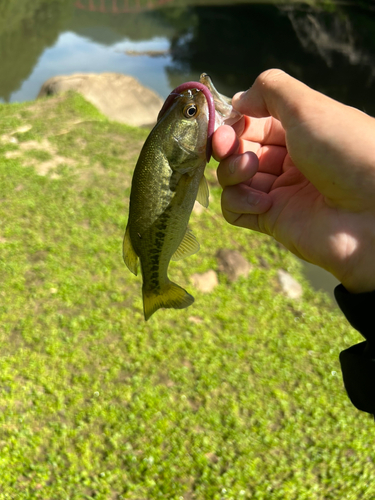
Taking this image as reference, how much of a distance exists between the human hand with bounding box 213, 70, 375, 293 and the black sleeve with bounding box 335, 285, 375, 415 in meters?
0.10

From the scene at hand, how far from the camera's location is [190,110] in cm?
190

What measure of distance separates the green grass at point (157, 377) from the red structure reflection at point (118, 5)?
2200 cm

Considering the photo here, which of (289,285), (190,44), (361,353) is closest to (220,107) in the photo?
(361,353)

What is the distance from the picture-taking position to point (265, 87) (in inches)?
89.2

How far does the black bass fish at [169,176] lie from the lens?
191cm

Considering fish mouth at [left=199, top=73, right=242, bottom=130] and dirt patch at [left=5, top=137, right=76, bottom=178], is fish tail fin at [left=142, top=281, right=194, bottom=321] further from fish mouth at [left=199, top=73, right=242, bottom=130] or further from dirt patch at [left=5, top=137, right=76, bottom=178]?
dirt patch at [left=5, top=137, right=76, bottom=178]

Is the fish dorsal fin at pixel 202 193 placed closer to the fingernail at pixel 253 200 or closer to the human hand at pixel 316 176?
the human hand at pixel 316 176

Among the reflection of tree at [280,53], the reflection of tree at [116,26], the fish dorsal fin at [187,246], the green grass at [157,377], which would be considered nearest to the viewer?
the fish dorsal fin at [187,246]

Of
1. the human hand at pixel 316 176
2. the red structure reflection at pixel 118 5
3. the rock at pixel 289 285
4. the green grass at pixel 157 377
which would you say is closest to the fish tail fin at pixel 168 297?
the human hand at pixel 316 176

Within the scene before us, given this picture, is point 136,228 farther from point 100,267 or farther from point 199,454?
point 100,267

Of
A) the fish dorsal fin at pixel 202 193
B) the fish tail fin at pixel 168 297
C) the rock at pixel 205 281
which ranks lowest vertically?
the rock at pixel 205 281

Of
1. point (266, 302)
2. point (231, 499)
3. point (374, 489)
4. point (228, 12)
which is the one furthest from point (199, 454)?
point (228, 12)

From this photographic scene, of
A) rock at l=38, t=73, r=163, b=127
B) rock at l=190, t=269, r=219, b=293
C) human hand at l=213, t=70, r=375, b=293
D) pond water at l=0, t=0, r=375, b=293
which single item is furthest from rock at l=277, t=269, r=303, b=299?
pond water at l=0, t=0, r=375, b=293

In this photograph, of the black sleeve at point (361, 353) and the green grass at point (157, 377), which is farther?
the green grass at point (157, 377)
